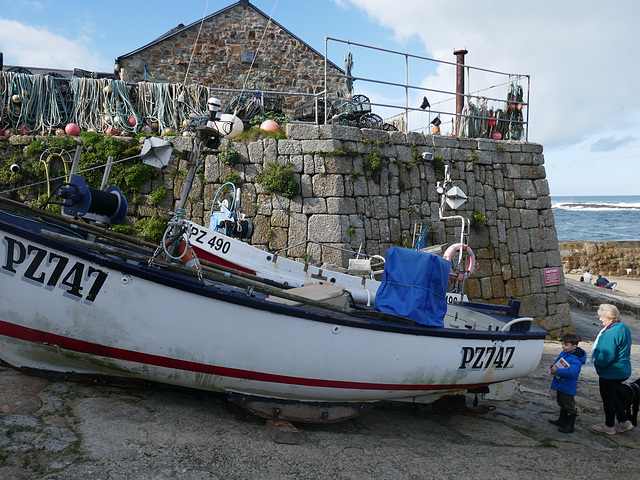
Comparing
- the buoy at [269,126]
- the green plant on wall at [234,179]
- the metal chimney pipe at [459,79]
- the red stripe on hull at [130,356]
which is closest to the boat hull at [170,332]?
the red stripe on hull at [130,356]

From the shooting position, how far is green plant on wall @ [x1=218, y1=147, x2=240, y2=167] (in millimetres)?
9180

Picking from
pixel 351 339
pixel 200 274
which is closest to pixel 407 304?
pixel 351 339

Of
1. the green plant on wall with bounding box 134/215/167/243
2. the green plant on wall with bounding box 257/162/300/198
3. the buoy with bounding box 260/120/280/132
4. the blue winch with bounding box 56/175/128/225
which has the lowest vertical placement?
the green plant on wall with bounding box 134/215/167/243

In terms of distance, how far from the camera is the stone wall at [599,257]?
23188 mm

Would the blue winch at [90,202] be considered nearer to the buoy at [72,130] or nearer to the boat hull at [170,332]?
the boat hull at [170,332]

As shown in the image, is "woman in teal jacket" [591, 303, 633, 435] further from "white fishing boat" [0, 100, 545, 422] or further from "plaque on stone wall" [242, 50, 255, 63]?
"plaque on stone wall" [242, 50, 255, 63]

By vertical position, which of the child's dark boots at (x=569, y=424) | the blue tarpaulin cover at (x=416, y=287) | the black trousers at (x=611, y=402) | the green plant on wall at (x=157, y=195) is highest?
the green plant on wall at (x=157, y=195)

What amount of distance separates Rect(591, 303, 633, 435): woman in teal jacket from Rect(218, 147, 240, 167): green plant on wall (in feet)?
21.0

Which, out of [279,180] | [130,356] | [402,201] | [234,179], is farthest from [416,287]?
[402,201]

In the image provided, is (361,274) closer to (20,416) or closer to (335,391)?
(335,391)

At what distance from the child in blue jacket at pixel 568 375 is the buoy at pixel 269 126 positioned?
20.9 feet

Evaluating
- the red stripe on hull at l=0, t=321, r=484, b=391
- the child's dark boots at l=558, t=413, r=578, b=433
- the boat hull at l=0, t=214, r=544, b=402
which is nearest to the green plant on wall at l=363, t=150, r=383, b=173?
the boat hull at l=0, t=214, r=544, b=402

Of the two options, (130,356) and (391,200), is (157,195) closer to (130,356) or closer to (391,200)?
(391,200)

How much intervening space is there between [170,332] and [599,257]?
24.0 meters
